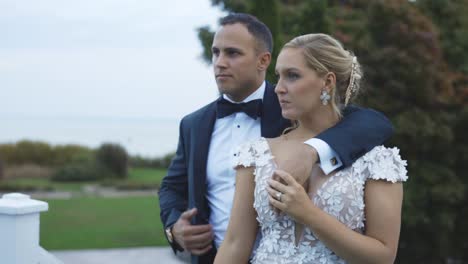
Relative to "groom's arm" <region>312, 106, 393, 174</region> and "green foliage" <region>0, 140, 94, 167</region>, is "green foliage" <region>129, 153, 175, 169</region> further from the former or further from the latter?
"groom's arm" <region>312, 106, 393, 174</region>

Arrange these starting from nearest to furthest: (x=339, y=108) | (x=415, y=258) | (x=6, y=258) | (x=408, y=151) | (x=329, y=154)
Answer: (x=329, y=154) < (x=339, y=108) < (x=6, y=258) < (x=408, y=151) < (x=415, y=258)

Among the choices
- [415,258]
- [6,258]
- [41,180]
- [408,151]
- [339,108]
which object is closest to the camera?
[339,108]

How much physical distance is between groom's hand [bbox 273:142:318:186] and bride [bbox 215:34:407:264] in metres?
0.06

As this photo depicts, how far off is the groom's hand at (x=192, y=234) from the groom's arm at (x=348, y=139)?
0.82 metres

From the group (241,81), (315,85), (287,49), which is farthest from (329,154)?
(241,81)

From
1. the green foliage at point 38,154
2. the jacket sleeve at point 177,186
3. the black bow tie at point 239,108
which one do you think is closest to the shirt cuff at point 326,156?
the black bow tie at point 239,108

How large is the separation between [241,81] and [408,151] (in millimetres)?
6385

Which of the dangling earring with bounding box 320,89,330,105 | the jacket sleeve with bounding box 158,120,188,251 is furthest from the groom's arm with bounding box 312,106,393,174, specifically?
the jacket sleeve with bounding box 158,120,188,251

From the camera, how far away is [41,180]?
2250 cm

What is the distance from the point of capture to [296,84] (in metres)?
2.26

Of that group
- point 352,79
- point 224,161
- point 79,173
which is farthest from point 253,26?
point 79,173

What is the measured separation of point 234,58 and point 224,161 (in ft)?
1.51

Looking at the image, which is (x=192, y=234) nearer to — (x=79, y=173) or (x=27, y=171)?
(x=79, y=173)

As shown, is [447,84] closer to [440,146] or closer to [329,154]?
[440,146]
